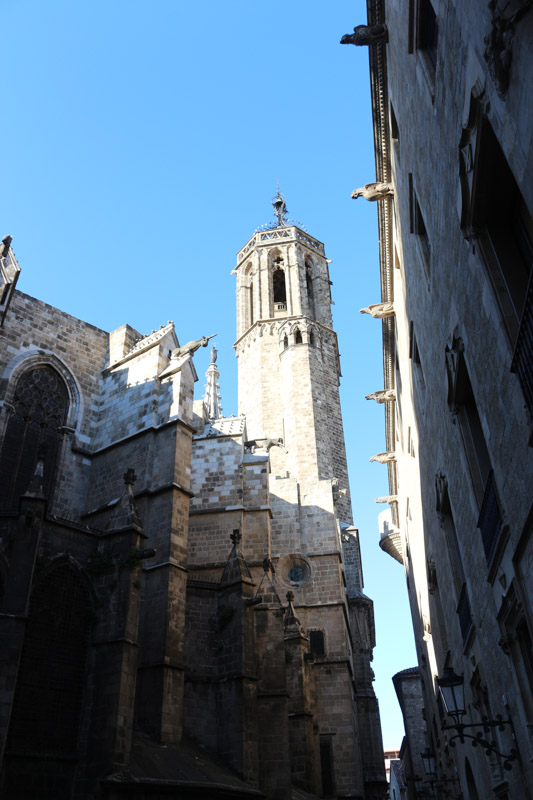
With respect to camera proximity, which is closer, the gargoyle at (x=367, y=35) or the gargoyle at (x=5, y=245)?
the gargoyle at (x=367, y=35)

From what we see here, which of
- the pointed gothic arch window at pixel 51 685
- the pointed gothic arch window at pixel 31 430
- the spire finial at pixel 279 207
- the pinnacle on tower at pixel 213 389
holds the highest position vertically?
the spire finial at pixel 279 207

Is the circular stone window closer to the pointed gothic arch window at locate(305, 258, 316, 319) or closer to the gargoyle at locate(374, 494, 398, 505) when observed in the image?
the gargoyle at locate(374, 494, 398, 505)

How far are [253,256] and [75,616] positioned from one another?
92.7 ft

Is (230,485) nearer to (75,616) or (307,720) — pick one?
(307,720)

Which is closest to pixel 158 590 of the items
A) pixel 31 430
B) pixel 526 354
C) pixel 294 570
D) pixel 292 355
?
pixel 31 430

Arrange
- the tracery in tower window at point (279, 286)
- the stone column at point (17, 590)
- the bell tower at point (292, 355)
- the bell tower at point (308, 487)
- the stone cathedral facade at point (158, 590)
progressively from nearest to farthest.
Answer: the stone column at point (17, 590) → the stone cathedral facade at point (158, 590) → the bell tower at point (308, 487) → the bell tower at point (292, 355) → the tracery in tower window at point (279, 286)

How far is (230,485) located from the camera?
20234 mm

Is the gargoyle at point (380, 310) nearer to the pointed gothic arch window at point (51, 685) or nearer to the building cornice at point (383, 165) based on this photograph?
the building cornice at point (383, 165)

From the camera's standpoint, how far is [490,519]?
6109 millimetres

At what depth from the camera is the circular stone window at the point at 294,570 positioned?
21.8 metres

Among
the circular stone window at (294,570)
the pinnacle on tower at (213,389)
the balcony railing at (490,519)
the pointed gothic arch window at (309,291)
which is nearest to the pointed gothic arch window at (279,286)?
the pointed gothic arch window at (309,291)

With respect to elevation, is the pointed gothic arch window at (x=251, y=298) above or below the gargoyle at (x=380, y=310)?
above

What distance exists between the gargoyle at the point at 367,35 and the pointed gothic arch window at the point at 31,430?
35.5 ft

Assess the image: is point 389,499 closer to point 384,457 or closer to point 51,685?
point 384,457
